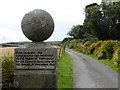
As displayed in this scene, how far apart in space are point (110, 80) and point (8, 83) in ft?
16.0

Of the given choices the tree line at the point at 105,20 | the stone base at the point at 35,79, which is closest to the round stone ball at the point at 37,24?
the stone base at the point at 35,79

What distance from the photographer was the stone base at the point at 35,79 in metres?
6.16

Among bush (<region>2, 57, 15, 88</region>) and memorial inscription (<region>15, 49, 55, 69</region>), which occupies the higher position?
memorial inscription (<region>15, 49, 55, 69</region>)

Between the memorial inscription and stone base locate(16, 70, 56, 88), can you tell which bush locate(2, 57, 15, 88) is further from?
the memorial inscription

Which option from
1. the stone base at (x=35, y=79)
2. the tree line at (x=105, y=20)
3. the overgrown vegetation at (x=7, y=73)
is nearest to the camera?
the stone base at (x=35, y=79)

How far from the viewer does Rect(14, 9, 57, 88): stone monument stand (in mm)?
6184

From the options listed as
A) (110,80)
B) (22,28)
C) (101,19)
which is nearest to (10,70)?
(22,28)

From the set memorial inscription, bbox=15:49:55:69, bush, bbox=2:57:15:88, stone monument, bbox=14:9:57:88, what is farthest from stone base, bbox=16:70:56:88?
bush, bbox=2:57:15:88

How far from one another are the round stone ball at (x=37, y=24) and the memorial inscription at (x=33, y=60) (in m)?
0.57

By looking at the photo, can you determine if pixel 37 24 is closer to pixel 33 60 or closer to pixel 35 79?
pixel 33 60

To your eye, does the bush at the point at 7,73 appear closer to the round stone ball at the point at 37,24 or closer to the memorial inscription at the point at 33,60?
the memorial inscription at the point at 33,60

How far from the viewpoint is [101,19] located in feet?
106

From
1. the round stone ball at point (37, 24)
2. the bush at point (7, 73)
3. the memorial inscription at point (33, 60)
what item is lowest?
the bush at point (7, 73)

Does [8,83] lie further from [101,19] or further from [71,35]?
[71,35]
